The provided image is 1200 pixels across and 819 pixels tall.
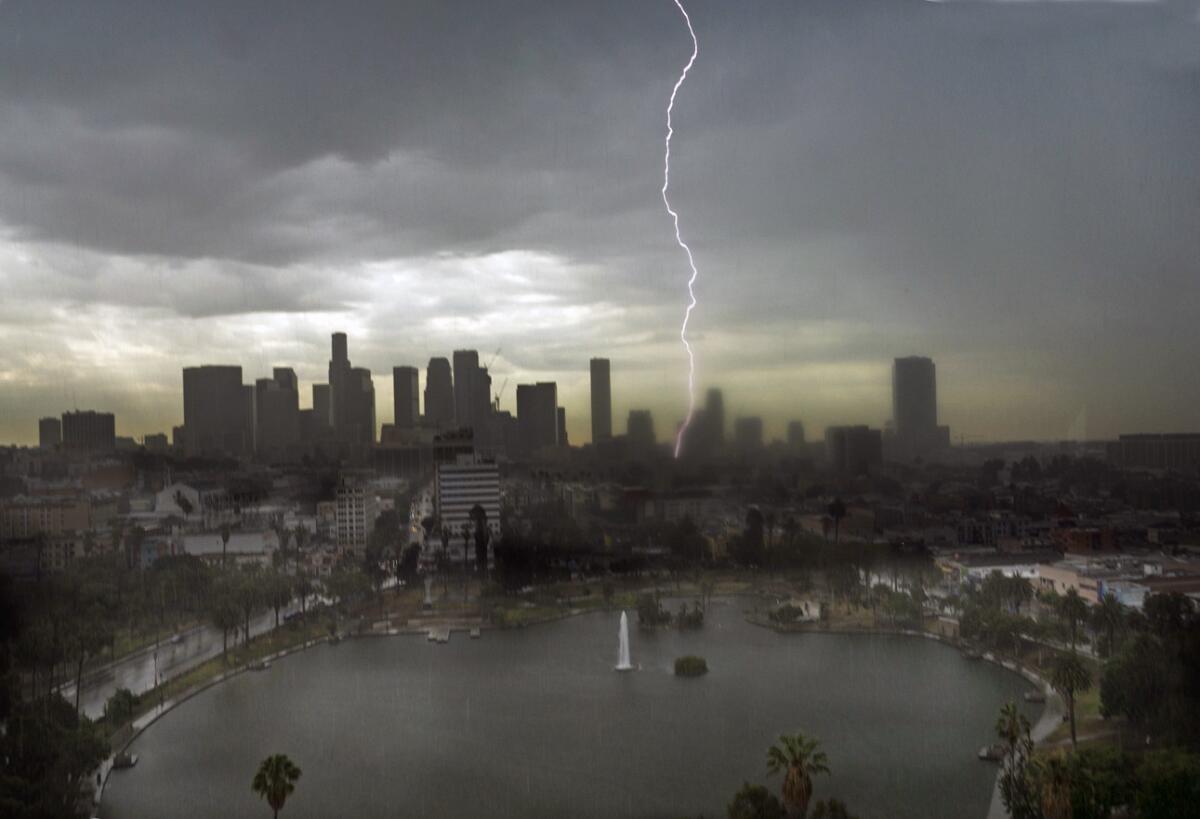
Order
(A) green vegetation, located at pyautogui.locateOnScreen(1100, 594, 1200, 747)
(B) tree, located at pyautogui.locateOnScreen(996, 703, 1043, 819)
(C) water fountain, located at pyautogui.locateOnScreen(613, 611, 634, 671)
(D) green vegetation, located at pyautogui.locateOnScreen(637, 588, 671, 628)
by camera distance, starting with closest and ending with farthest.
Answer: (B) tree, located at pyautogui.locateOnScreen(996, 703, 1043, 819), (A) green vegetation, located at pyautogui.locateOnScreen(1100, 594, 1200, 747), (C) water fountain, located at pyautogui.locateOnScreen(613, 611, 634, 671), (D) green vegetation, located at pyautogui.locateOnScreen(637, 588, 671, 628)

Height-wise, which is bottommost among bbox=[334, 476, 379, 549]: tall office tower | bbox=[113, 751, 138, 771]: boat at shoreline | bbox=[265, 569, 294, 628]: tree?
bbox=[113, 751, 138, 771]: boat at shoreline

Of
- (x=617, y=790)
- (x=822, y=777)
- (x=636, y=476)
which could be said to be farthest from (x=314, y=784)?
(x=636, y=476)

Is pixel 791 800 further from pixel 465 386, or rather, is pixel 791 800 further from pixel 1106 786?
pixel 465 386

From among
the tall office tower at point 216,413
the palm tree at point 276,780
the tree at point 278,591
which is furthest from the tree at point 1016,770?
the tall office tower at point 216,413

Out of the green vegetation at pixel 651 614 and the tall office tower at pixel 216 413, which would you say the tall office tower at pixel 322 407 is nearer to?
the tall office tower at pixel 216 413

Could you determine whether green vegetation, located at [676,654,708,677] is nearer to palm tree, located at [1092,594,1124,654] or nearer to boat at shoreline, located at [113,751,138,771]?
palm tree, located at [1092,594,1124,654]

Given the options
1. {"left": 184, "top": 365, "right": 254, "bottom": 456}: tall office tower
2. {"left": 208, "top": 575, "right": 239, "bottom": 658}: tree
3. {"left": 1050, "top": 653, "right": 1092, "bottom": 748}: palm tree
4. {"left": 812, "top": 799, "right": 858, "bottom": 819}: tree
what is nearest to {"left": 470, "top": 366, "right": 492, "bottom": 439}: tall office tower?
{"left": 184, "top": 365, "right": 254, "bottom": 456}: tall office tower

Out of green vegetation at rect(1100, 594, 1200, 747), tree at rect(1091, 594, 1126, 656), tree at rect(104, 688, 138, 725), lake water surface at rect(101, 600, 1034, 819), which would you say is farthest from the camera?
tree at rect(1091, 594, 1126, 656)

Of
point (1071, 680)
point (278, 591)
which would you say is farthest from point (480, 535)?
point (1071, 680)
